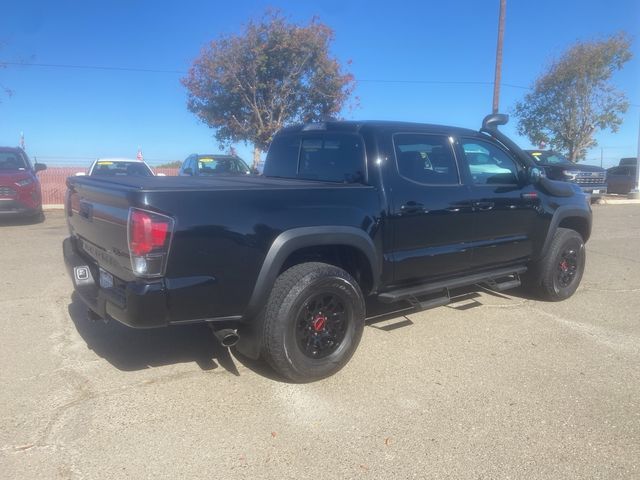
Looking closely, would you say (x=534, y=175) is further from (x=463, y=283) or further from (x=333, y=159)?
(x=333, y=159)

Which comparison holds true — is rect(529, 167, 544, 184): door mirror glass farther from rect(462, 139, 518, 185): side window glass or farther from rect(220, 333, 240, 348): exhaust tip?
rect(220, 333, 240, 348): exhaust tip

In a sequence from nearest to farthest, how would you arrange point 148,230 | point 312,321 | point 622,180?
point 148,230 → point 312,321 → point 622,180

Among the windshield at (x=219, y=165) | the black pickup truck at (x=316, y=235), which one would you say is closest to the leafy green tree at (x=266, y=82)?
the windshield at (x=219, y=165)

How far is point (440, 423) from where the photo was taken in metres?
3.08

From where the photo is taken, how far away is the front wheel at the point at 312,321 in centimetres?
338

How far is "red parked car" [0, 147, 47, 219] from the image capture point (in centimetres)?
1048

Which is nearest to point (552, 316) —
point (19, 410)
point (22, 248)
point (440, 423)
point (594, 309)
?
point (594, 309)

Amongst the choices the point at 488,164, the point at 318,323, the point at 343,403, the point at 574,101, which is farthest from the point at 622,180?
the point at 343,403

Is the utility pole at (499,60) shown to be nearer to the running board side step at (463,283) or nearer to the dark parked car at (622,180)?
the dark parked car at (622,180)

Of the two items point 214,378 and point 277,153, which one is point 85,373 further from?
point 277,153

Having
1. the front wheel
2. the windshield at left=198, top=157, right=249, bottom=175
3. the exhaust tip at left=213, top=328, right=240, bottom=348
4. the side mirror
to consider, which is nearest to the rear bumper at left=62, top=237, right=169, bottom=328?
the exhaust tip at left=213, top=328, right=240, bottom=348

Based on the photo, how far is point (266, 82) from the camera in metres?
17.1

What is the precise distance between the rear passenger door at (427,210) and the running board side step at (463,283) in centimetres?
8

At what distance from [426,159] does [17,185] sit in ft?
30.9
